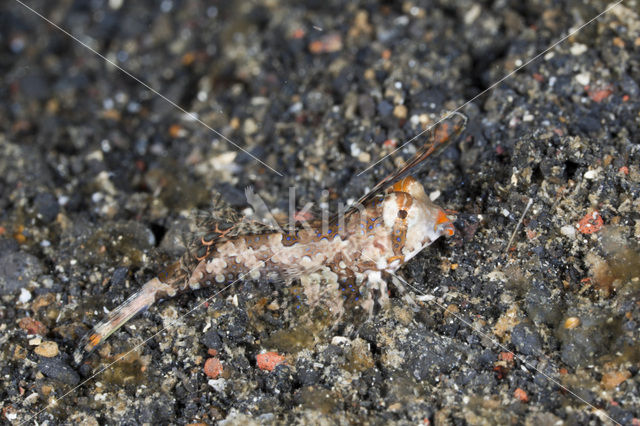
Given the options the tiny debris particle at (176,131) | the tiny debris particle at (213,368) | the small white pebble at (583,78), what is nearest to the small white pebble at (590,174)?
the small white pebble at (583,78)

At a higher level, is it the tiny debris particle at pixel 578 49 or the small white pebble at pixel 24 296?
the tiny debris particle at pixel 578 49

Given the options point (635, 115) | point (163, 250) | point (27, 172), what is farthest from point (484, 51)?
point (27, 172)

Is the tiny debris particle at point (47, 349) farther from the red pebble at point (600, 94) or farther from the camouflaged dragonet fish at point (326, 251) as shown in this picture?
the red pebble at point (600, 94)

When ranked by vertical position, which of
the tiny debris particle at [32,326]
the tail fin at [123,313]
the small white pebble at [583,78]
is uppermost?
the small white pebble at [583,78]

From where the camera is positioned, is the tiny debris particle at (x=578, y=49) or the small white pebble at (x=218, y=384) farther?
the tiny debris particle at (x=578, y=49)

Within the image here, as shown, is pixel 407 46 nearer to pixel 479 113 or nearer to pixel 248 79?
pixel 479 113

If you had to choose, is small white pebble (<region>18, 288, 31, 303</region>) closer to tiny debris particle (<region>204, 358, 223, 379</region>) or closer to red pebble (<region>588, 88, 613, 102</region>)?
tiny debris particle (<region>204, 358, 223, 379</region>)

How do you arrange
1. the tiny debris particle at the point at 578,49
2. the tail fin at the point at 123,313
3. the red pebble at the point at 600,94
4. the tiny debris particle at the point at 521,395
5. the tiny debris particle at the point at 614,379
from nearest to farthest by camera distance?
the tiny debris particle at the point at 614,379
the tiny debris particle at the point at 521,395
the tail fin at the point at 123,313
the red pebble at the point at 600,94
the tiny debris particle at the point at 578,49

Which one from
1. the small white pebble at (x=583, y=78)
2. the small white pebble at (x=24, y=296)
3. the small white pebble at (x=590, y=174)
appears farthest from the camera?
the small white pebble at (x=583, y=78)
